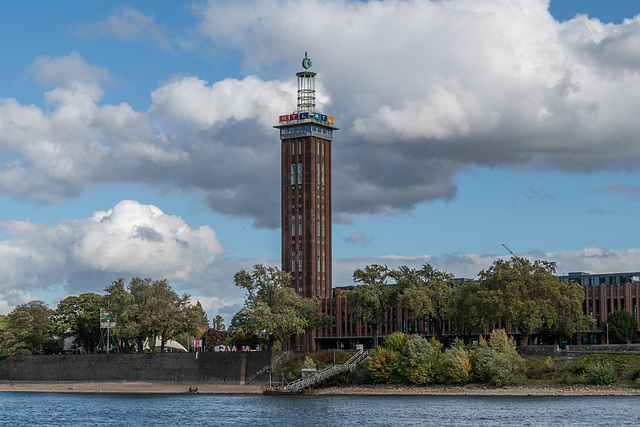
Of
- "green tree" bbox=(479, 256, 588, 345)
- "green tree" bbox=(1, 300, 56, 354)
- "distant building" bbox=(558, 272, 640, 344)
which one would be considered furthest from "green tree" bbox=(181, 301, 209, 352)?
"distant building" bbox=(558, 272, 640, 344)

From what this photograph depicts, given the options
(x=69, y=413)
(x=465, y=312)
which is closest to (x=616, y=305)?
(x=465, y=312)

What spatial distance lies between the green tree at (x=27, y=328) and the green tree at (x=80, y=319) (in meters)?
2.21

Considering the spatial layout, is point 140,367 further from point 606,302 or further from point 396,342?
point 606,302

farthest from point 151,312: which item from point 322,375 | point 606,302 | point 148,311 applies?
point 606,302

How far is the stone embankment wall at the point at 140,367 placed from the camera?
166 metres

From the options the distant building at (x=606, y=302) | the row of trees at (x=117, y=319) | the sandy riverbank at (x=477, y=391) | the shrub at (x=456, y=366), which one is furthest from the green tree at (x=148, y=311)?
the distant building at (x=606, y=302)

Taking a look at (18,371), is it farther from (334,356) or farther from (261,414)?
(261,414)

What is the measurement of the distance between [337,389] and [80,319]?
7098 centimetres

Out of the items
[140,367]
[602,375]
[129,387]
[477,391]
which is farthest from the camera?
[140,367]

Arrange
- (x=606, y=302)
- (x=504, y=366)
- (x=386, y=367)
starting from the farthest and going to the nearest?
1. (x=606, y=302)
2. (x=386, y=367)
3. (x=504, y=366)

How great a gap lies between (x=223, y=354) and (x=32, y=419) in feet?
181

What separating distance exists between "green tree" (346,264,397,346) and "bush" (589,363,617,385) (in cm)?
4589

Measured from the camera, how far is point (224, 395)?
15675cm

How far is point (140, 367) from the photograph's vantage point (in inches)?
6929
